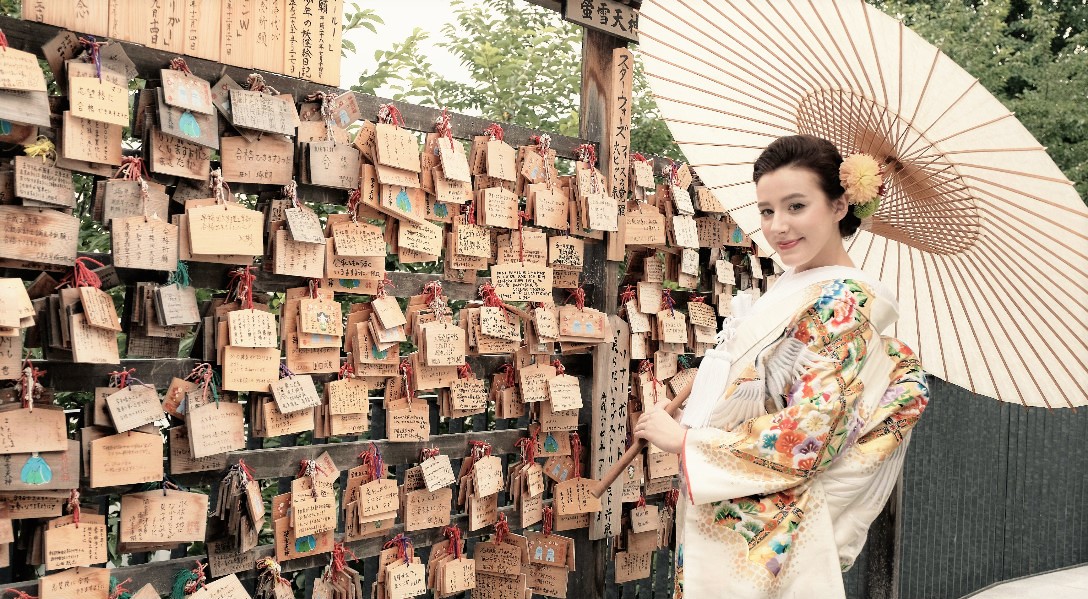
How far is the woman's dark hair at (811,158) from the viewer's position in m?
2.15

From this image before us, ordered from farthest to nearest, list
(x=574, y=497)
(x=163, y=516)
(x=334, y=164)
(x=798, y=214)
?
(x=574, y=497) → (x=334, y=164) → (x=163, y=516) → (x=798, y=214)

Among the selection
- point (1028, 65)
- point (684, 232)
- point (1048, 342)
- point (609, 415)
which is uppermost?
point (1028, 65)

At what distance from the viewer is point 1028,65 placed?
35.0ft

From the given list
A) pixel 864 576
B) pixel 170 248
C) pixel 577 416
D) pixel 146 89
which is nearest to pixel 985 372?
pixel 577 416

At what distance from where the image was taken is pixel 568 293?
3686mm

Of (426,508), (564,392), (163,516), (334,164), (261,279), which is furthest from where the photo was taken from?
(564,392)

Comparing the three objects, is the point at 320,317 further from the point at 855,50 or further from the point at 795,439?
the point at 855,50

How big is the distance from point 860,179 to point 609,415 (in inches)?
72.8

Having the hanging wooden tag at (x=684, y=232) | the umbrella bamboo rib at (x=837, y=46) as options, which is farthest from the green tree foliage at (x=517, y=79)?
the umbrella bamboo rib at (x=837, y=46)

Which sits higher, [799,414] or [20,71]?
[20,71]

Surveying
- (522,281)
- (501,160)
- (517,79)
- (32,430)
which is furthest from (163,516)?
(517,79)

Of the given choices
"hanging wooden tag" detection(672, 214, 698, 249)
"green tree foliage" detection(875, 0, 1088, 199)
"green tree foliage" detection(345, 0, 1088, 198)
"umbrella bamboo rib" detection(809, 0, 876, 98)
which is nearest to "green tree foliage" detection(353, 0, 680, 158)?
"green tree foliage" detection(345, 0, 1088, 198)

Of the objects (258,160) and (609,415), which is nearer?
(258,160)

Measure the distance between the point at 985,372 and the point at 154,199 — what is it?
2.06 meters
